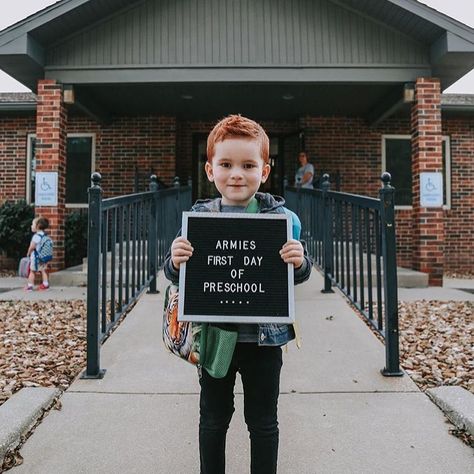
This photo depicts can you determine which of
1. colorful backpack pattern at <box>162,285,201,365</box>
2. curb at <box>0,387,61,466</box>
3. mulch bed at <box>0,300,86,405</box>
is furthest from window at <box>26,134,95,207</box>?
colorful backpack pattern at <box>162,285,201,365</box>

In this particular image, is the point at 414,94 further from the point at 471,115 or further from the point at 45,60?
the point at 45,60

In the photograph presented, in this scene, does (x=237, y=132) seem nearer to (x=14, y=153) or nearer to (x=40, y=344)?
(x=40, y=344)

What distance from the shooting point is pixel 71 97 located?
7.00 m

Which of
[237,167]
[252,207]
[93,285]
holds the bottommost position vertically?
[93,285]

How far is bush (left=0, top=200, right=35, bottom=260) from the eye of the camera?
28.6ft

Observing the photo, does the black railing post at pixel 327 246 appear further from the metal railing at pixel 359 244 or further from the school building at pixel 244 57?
the school building at pixel 244 57

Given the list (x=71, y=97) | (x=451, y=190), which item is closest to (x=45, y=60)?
(x=71, y=97)

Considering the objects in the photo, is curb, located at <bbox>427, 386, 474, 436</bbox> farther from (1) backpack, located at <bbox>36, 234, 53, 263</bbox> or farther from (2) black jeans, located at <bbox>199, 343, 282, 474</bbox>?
(1) backpack, located at <bbox>36, 234, 53, 263</bbox>

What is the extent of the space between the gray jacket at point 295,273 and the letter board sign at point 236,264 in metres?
0.07

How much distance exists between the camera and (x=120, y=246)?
3.51 m

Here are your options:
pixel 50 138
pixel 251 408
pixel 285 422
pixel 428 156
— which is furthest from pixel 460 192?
pixel 251 408

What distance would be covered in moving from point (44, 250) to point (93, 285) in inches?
162

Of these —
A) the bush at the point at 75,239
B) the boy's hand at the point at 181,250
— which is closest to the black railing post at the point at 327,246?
the boy's hand at the point at 181,250

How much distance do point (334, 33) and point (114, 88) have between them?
3.80 m
